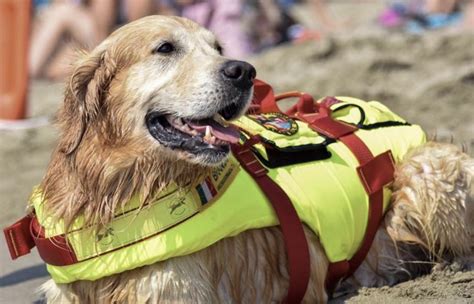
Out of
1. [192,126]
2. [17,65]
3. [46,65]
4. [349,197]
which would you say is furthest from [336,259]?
[46,65]

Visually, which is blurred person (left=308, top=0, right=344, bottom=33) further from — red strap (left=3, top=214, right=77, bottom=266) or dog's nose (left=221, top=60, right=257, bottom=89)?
red strap (left=3, top=214, right=77, bottom=266)

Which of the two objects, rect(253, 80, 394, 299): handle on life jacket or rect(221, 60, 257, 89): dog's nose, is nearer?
rect(221, 60, 257, 89): dog's nose

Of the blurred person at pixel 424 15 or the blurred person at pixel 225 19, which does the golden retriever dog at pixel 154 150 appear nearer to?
the blurred person at pixel 225 19

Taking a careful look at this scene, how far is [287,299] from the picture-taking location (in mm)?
3904

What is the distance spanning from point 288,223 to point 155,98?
0.77 metres

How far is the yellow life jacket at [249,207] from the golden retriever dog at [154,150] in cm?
6

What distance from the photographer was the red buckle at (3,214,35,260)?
384 cm

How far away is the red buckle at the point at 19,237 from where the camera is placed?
3.84m

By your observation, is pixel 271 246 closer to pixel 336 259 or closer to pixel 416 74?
pixel 336 259

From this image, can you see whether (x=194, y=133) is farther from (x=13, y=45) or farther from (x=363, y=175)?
(x=13, y=45)

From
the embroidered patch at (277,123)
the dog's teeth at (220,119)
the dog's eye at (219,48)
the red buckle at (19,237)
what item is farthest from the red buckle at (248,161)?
the red buckle at (19,237)

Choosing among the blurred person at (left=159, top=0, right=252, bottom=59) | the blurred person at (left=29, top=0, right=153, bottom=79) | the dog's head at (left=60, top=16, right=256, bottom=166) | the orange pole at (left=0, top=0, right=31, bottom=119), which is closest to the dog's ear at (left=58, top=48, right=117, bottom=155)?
the dog's head at (left=60, top=16, right=256, bottom=166)

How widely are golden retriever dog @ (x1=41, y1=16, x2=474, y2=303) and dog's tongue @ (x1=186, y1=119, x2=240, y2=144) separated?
4 cm

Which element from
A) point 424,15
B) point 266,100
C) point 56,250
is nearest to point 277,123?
point 266,100
